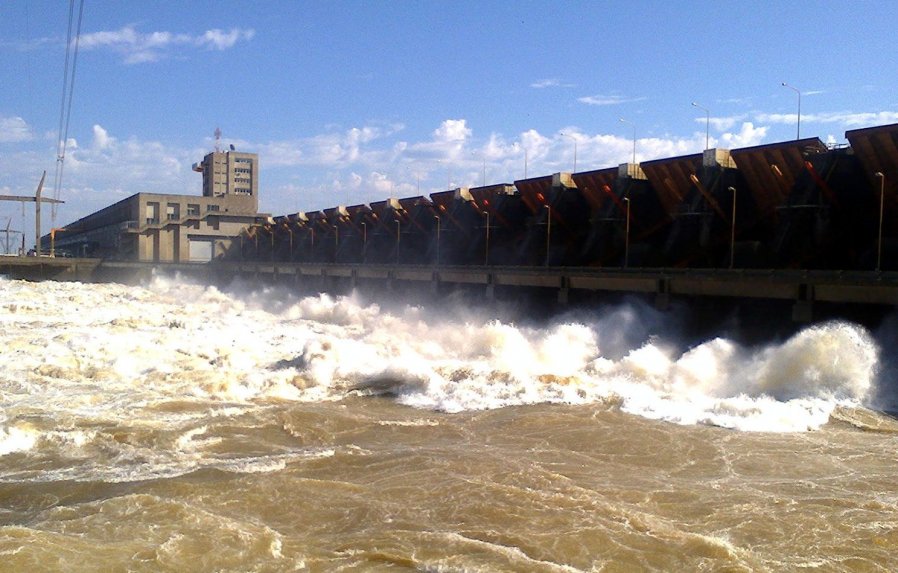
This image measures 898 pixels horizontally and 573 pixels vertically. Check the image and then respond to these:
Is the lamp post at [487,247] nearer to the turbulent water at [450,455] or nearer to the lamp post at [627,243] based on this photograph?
the lamp post at [627,243]

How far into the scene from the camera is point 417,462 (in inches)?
454

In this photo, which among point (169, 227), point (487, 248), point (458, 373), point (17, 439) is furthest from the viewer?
point (169, 227)

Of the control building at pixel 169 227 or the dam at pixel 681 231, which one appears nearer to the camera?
the dam at pixel 681 231

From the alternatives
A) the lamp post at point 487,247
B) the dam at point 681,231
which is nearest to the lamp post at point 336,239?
the dam at point 681,231

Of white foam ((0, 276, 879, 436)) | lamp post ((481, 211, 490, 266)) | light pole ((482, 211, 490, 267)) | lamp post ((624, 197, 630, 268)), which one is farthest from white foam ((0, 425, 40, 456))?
lamp post ((481, 211, 490, 266))

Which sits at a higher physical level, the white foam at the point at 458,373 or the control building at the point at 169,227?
the control building at the point at 169,227

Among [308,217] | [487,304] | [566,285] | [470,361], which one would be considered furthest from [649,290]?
[308,217]

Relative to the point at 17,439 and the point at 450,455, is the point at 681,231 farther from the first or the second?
the point at 17,439

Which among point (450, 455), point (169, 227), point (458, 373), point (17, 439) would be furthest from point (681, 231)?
point (169, 227)

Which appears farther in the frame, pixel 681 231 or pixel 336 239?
pixel 336 239

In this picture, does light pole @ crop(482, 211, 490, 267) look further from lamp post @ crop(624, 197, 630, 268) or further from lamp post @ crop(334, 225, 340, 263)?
lamp post @ crop(334, 225, 340, 263)

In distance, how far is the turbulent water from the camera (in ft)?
26.6

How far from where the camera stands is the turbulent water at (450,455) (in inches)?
319

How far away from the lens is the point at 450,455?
471 inches
